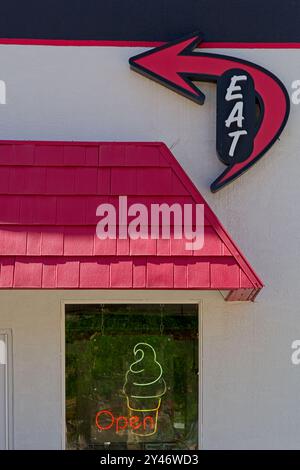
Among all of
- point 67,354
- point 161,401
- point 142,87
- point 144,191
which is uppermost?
point 142,87

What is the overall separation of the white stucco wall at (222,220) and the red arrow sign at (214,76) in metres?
0.14

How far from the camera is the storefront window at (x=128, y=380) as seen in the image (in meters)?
5.05

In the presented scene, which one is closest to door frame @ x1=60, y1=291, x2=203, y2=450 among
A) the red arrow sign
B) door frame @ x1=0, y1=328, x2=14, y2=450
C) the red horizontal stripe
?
door frame @ x1=0, y1=328, x2=14, y2=450

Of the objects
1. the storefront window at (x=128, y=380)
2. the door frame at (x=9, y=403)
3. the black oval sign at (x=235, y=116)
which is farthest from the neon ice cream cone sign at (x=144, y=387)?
the black oval sign at (x=235, y=116)

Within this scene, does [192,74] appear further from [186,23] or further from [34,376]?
[34,376]

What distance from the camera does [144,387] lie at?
505 cm

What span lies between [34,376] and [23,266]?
1.43m

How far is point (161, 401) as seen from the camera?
5.06m

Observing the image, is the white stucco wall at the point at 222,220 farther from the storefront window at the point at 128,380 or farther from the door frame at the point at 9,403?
the storefront window at the point at 128,380

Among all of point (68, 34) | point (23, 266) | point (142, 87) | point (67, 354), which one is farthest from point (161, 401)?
point (68, 34)

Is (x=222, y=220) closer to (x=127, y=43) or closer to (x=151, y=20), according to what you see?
(x=127, y=43)

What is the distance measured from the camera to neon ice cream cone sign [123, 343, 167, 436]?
5.05m

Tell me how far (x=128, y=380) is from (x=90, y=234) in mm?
1710

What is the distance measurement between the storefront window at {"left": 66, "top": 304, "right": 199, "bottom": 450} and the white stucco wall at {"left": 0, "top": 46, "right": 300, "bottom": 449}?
0.53 feet
